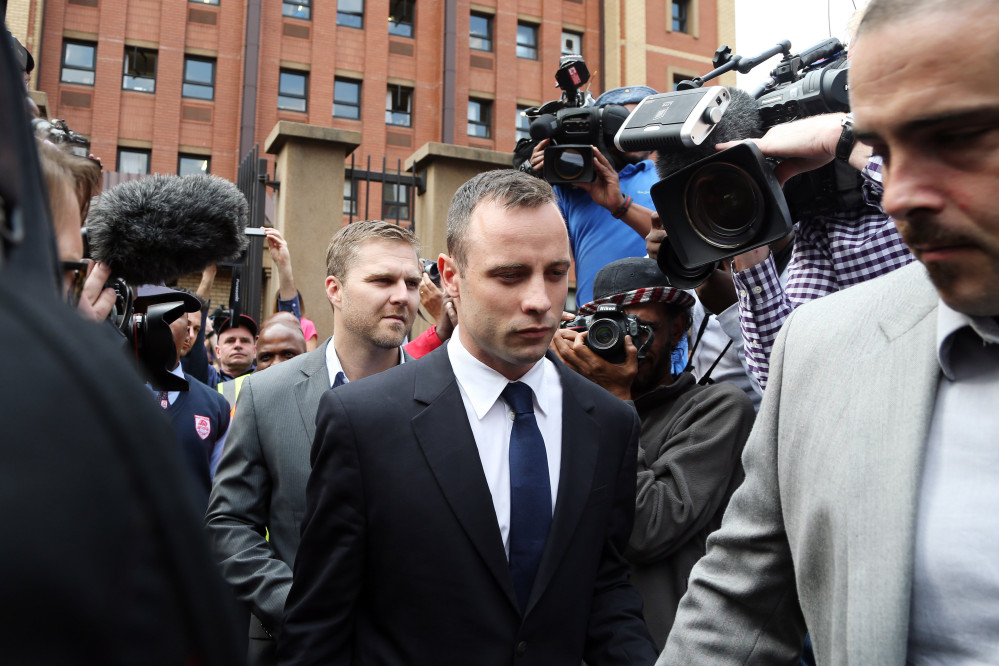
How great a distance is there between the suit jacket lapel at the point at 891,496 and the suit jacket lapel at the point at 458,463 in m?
0.93

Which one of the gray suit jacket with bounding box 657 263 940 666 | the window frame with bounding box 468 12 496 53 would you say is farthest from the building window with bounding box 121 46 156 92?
the gray suit jacket with bounding box 657 263 940 666

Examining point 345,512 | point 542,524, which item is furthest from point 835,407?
point 345,512

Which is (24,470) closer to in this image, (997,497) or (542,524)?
(997,497)

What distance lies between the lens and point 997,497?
1.16 meters

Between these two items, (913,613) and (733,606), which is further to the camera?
(733,606)

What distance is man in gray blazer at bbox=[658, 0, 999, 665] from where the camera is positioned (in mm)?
1127

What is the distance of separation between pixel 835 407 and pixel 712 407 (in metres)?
1.28

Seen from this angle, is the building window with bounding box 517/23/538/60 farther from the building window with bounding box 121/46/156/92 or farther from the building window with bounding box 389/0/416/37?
the building window with bounding box 121/46/156/92

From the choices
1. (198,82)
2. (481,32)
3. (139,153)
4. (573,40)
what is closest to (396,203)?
(139,153)

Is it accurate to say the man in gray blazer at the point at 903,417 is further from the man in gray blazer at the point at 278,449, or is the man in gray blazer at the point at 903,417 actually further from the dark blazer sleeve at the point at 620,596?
the man in gray blazer at the point at 278,449

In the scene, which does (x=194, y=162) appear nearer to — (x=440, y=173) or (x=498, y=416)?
(x=440, y=173)

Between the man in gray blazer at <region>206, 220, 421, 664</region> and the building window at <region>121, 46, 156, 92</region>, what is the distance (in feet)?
67.6

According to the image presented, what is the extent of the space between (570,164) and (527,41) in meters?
22.3

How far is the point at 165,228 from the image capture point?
2.23 metres
